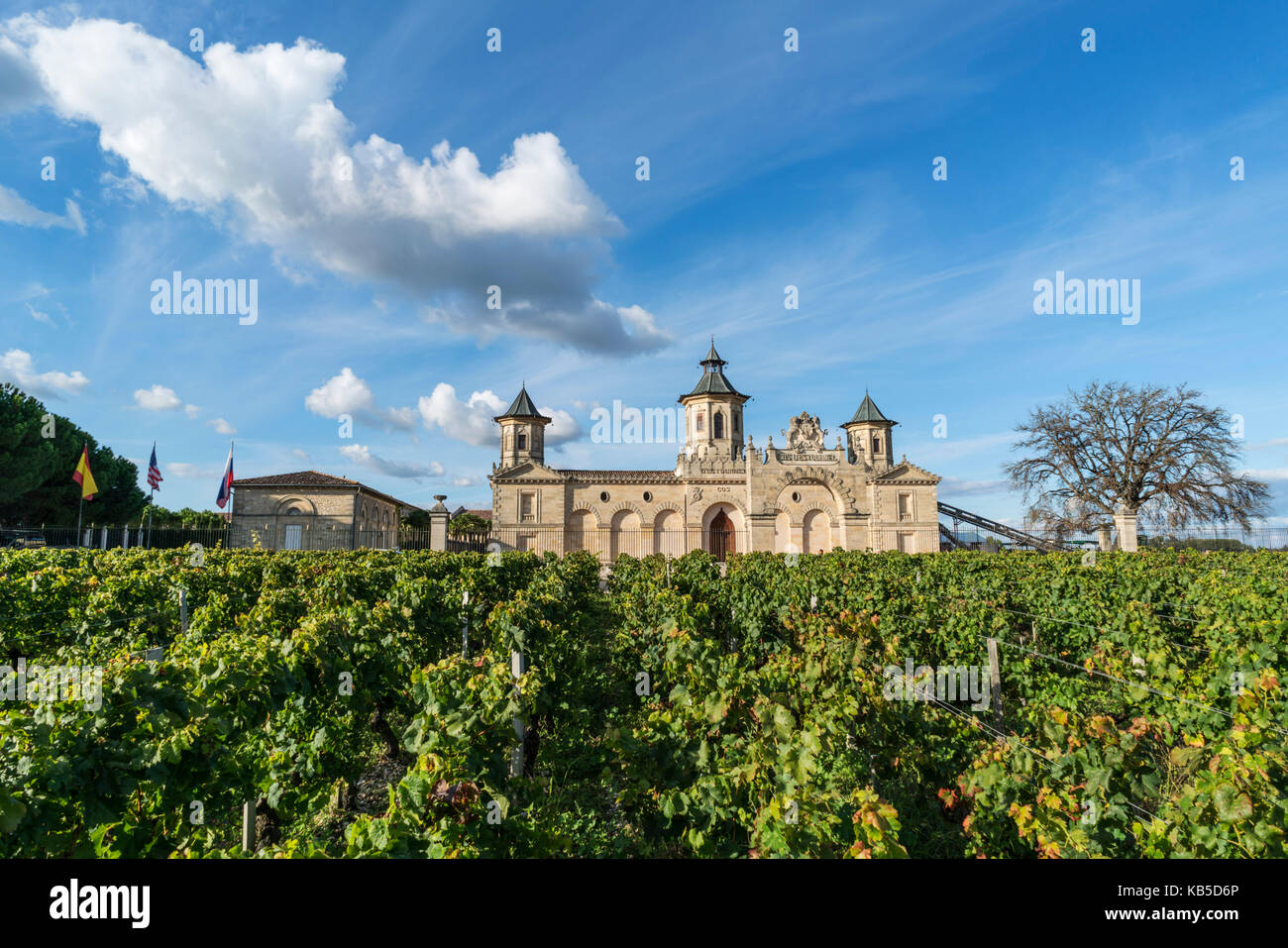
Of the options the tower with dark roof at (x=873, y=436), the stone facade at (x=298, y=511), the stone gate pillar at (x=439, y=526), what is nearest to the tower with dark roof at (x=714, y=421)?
the tower with dark roof at (x=873, y=436)

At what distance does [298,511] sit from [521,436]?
13830 mm

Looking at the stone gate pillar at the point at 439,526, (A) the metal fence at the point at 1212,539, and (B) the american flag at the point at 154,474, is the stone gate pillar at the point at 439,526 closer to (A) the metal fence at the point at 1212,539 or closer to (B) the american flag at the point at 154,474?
(B) the american flag at the point at 154,474

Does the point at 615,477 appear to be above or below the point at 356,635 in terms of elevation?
above

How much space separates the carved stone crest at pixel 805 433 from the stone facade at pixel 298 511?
25.4m

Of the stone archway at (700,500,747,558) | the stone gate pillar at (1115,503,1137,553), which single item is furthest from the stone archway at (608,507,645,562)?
the stone gate pillar at (1115,503,1137,553)

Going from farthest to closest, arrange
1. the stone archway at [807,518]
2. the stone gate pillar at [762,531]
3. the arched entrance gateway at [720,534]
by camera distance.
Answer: the arched entrance gateway at [720,534] → the stone archway at [807,518] → the stone gate pillar at [762,531]

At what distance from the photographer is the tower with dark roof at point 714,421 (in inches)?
1539

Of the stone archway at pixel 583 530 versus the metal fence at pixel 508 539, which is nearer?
the metal fence at pixel 508 539

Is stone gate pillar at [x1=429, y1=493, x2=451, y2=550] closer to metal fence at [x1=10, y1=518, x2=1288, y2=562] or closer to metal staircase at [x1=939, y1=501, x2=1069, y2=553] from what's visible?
metal fence at [x1=10, y1=518, x2=1288, y2=562]

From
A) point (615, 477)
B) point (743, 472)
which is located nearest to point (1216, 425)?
point (743, 472)

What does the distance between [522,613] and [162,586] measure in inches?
269

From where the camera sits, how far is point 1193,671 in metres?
6.36
